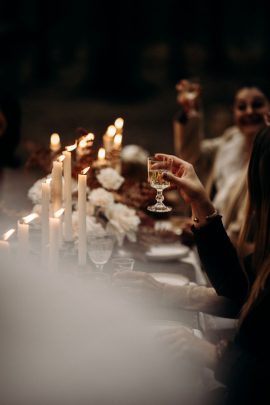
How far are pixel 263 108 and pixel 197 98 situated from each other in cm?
41

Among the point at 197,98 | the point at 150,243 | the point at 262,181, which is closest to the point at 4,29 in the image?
the point at 197,98

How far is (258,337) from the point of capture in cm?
172

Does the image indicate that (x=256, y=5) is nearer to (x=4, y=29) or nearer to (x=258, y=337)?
(x=4, y=29)

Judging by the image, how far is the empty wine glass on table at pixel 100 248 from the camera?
218cm

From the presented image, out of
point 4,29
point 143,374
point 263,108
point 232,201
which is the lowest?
point 143,374

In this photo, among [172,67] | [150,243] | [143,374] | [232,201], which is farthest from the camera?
[172,67]

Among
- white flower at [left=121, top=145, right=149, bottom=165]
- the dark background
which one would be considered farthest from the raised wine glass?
A: the dark background

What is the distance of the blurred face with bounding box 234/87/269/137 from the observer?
3.70 m

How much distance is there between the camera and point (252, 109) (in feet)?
12.2

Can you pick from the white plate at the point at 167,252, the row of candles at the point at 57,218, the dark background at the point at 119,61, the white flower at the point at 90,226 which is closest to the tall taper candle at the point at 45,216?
the row of candles at the point at 57,218

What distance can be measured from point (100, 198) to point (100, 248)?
0.98 ft

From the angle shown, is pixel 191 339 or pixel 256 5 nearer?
pixel 191 339

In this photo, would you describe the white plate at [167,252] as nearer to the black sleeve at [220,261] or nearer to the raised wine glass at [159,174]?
the raised wine glass at [159,174]

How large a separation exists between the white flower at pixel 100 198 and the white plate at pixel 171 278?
1.01 ft
